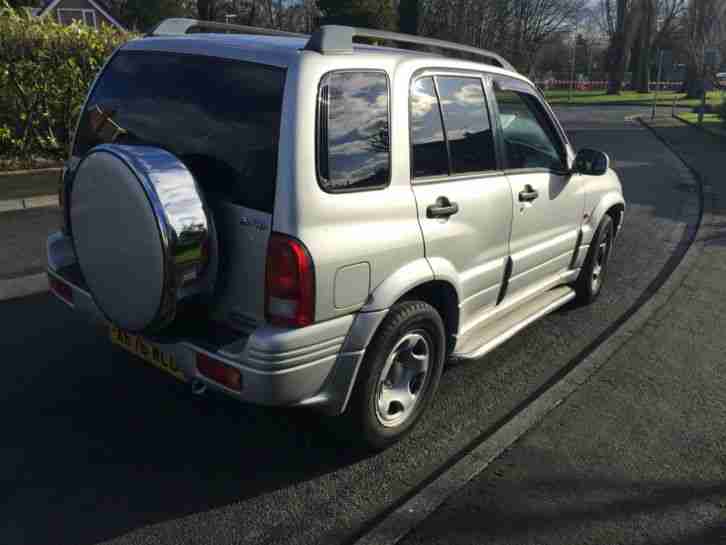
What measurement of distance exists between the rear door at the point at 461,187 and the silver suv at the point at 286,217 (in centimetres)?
1

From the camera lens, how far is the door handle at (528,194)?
13.0ft

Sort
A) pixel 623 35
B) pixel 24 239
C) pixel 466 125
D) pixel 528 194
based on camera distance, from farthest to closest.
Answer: pixel 623 35 < pixel 24 239 < pixel 528 194 < pixel 466 125

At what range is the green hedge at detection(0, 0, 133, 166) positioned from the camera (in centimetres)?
1005

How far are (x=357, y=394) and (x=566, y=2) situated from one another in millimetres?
57351

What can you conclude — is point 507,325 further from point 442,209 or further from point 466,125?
point 466,125

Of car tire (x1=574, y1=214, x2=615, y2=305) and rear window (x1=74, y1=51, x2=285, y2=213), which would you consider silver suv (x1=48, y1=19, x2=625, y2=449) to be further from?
car tire (x1=574, y1=214, x2=615, y2=305)

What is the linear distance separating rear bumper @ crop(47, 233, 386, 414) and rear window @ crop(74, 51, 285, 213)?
567 mm

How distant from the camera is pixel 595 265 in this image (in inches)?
212

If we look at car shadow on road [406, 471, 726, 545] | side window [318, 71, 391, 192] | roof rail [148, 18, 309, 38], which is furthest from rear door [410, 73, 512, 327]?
car shadow on road [406, 471, 726, 545]

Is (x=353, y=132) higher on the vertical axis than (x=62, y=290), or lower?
higher

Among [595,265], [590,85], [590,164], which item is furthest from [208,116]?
[590,85]

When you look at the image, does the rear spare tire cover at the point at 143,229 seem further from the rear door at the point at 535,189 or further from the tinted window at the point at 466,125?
the rear door at the point at 535,189

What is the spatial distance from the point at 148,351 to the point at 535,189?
2575 mm

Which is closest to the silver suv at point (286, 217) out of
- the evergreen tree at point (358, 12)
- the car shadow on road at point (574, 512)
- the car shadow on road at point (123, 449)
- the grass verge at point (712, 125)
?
the car shadow on road at point (123, 449)
